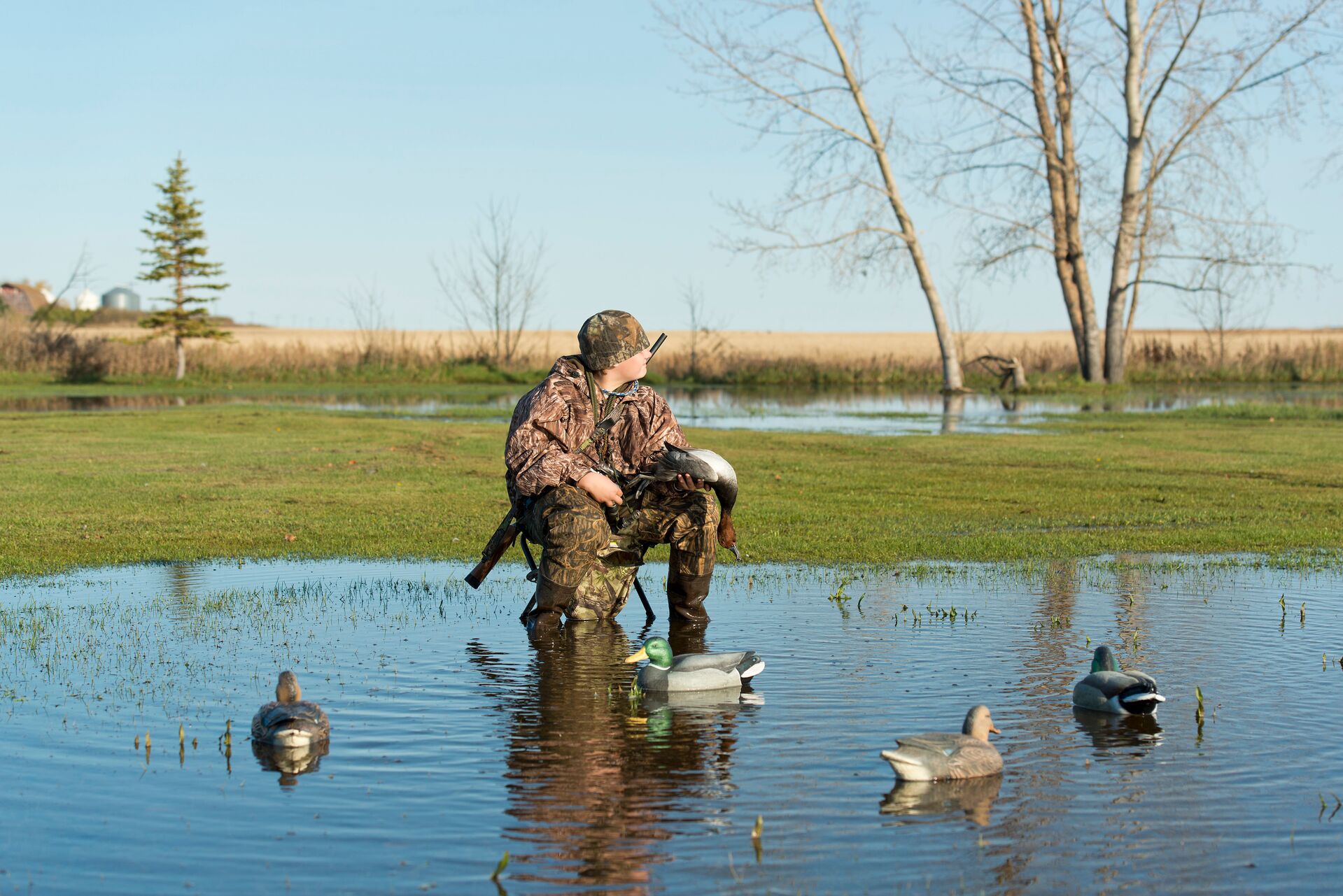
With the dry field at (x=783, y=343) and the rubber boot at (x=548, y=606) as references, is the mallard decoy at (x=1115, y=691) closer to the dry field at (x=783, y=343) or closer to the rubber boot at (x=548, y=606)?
the rubber boot at (x=548, y=606)

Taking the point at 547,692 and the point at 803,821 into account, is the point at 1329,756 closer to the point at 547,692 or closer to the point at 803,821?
the point at 803,821

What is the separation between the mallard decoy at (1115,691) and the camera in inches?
210

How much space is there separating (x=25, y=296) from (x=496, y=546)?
87910 mm

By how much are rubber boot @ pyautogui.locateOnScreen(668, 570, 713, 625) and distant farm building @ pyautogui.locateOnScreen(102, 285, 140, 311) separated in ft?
406

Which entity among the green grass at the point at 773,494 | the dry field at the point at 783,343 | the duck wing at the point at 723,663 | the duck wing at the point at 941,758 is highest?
the dry field at the point at 783,343

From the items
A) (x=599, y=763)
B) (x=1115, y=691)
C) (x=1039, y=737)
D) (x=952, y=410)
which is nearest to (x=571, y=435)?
(x=599, y=763)

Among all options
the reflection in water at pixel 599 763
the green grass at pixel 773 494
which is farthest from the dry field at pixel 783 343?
the reflection in water at pixel 599 763

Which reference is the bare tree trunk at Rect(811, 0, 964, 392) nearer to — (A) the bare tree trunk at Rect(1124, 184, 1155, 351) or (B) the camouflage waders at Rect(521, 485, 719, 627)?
(A) the bare tree trunk at Rect(1124, 184, 1155, 351)

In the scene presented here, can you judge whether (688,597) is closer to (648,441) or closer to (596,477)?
(648,441)

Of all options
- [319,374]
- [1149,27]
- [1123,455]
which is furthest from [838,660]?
[319,374]

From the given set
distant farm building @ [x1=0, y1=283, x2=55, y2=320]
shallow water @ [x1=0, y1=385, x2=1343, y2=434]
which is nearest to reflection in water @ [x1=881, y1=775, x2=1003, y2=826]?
shallow water @ [x1=0, y1=385, x2=1343, y2=434]

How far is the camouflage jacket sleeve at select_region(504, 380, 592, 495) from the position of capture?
275 inches

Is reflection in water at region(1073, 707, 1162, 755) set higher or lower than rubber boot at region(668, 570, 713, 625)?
lower

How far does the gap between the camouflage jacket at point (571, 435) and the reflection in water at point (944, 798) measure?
2806 mm
